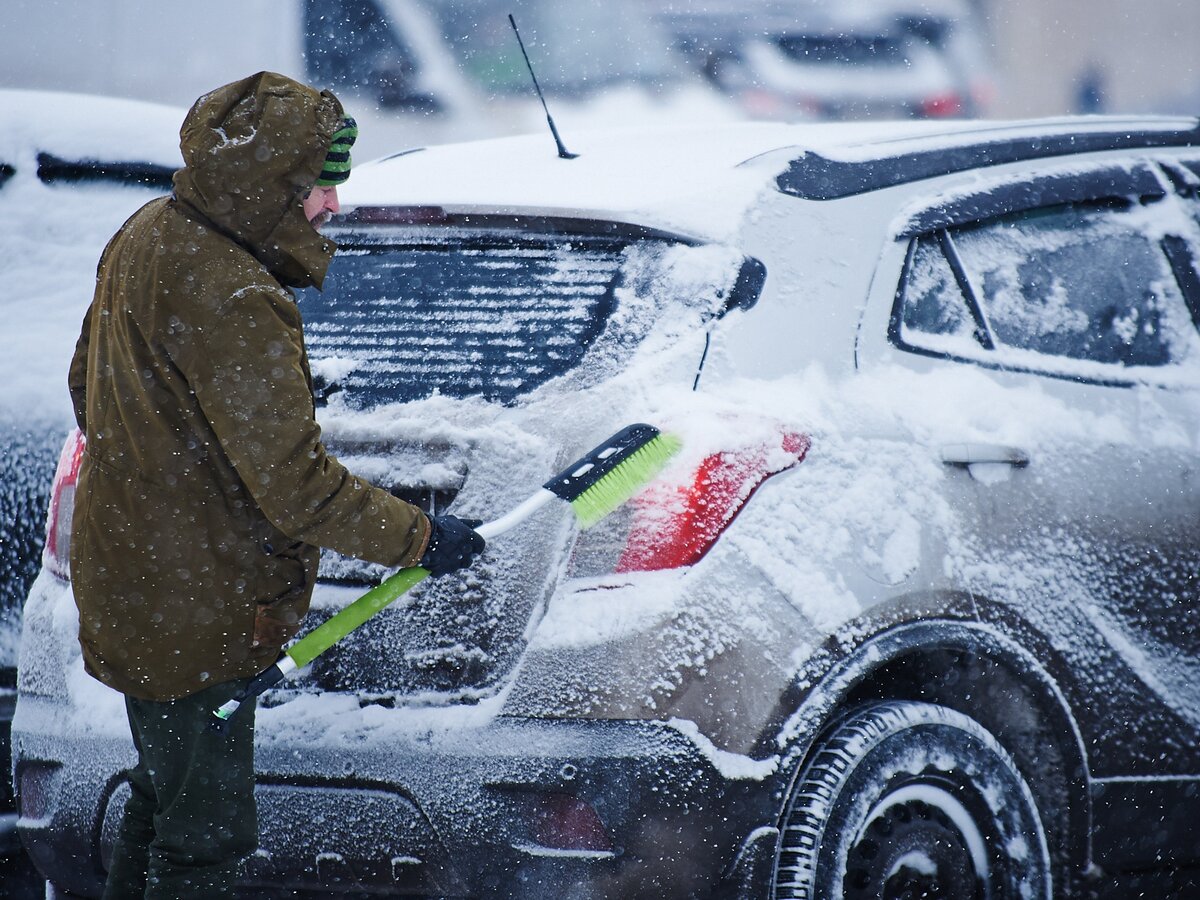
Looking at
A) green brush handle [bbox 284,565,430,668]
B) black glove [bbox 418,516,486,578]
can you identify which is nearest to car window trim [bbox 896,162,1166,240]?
black glove [bbox 418,516,486,578]

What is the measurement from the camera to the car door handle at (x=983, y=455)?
2898 millimetres

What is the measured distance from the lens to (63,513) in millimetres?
3070

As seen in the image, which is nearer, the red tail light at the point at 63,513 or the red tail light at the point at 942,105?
the red tail light at the point at 63,513

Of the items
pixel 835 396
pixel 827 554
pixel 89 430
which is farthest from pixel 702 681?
pixel 89 430

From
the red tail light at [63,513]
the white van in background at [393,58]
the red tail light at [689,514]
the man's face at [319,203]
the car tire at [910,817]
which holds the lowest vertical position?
the car tire at [910,817]

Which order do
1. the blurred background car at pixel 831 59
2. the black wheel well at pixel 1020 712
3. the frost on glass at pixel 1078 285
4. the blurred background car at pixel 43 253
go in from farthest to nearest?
the blurred background car at pixel 831 59 < the blurred background car at pixel 43 253 < the frost on glass at pixel 1078 285 < the black wheel well at pixel 1020 712

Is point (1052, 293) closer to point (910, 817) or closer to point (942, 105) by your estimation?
point (910, 817)

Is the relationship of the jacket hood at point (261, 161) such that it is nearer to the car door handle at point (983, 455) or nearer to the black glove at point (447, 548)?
the black glove at point (447, 548)

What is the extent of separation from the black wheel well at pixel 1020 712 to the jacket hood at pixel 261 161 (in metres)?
1.33

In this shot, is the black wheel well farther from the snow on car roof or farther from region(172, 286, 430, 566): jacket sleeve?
the snow on car roof

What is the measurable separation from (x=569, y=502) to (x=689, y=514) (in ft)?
0.66

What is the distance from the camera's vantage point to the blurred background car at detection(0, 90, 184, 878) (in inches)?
147

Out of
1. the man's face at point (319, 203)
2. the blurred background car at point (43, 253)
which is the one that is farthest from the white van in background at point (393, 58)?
the man's face at point (319, 203)

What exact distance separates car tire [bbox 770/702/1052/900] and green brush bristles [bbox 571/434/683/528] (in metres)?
0.59
